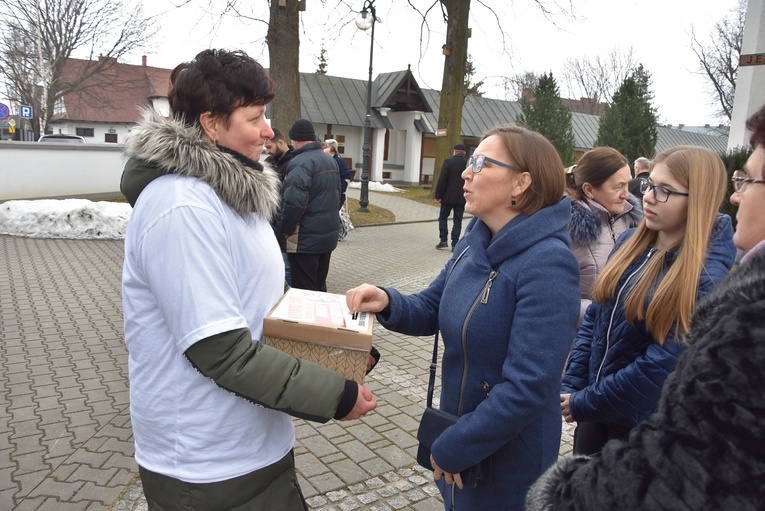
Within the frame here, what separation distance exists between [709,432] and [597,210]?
2.96 metres

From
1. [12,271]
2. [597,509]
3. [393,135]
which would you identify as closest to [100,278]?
[12,271]

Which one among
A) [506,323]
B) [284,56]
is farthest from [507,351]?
[284,56]

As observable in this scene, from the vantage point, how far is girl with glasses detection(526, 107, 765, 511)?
97 cm

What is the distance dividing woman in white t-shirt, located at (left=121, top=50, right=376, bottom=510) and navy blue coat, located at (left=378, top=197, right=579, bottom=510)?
14.1 inches

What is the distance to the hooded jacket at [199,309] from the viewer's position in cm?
164

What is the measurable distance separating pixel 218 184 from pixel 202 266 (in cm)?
28

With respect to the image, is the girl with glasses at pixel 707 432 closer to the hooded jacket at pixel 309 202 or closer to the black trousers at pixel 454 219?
the hooded jacket at pixel 309 202

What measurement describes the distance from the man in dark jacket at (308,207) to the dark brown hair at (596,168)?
294 cm

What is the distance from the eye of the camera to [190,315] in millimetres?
1613

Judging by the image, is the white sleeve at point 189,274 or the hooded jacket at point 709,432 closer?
the hooded jacket at point 709,432

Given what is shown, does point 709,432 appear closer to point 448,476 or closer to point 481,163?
point 448,476

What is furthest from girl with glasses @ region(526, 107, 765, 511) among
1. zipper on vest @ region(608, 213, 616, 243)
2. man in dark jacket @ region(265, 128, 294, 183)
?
man in dark jacket @ region(265, 128, 294, 183)

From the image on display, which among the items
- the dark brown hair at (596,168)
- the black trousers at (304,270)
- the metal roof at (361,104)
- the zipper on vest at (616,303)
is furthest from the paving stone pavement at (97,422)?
the metal roof at (361,104)

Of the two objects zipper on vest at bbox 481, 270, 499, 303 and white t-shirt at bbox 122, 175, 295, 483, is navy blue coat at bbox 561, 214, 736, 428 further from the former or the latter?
white t-shirt at bbox 122, 175, 295, 483
